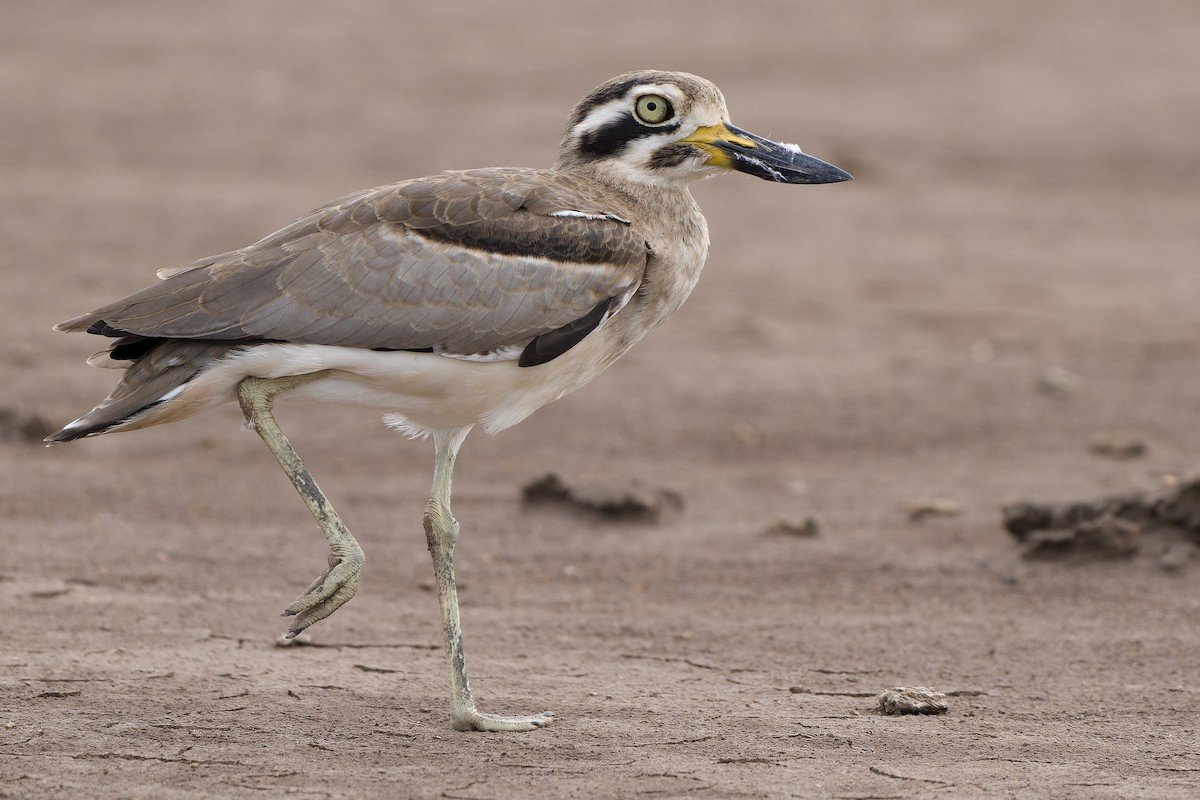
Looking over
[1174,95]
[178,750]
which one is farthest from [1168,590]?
[1174,95]

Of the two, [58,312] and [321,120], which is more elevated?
[321,120]

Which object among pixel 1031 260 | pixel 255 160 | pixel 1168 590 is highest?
pixel 255 160

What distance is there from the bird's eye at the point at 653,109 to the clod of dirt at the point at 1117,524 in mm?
3285

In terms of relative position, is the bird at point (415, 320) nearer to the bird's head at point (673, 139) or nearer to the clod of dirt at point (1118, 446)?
the bird's head at point (673, 139)

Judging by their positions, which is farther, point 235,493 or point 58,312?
point 58,312

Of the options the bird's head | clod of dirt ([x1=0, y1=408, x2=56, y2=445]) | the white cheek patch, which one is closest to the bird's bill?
the bird's head

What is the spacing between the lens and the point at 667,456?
1045 cm

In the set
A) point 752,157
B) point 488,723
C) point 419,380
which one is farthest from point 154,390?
point 752,157

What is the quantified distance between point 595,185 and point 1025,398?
571 cm

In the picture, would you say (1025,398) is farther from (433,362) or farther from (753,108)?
(753,108)

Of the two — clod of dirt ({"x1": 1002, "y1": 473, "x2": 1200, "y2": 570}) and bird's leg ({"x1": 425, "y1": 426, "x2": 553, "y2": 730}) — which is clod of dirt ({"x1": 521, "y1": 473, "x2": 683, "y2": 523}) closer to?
clod of dirt ({"x1": 1002, "y1": 473, "x2": 1200, "y2": 570})

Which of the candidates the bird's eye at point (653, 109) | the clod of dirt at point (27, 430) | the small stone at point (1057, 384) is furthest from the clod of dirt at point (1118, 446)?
the clod of dirt at point (27, 430)

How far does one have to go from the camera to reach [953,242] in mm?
15539

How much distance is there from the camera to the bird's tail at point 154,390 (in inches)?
234
